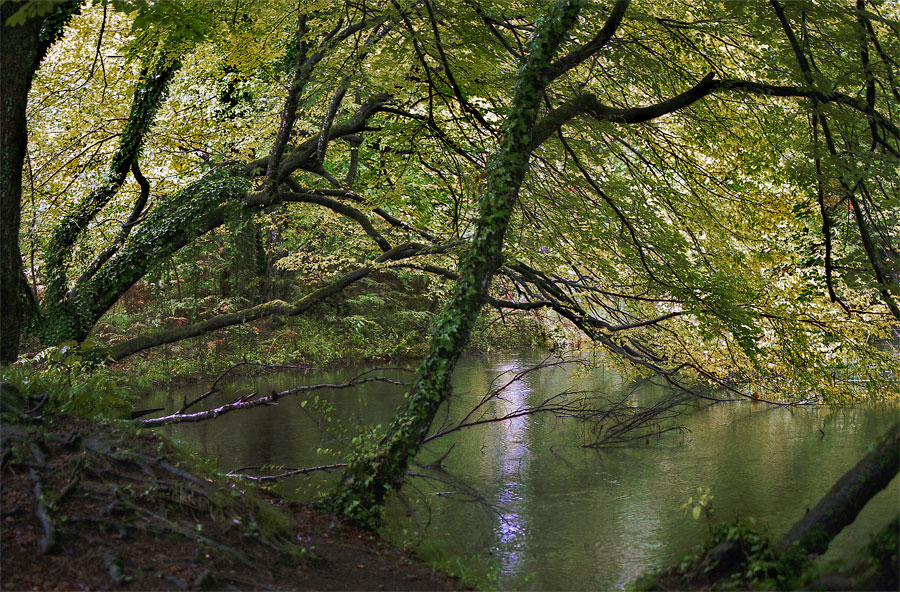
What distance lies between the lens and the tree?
18.4 ft

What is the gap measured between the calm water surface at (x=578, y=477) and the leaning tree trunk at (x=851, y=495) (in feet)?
6.79

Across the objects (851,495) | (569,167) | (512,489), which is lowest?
(851,495)

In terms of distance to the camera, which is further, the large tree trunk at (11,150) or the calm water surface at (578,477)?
the calm water surface at (578,477)

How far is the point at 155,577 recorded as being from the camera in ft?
10.4

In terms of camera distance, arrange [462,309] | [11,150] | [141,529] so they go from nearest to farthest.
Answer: [141,529] → [462,309] → [11,150]

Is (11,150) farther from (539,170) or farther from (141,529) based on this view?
(539,170)

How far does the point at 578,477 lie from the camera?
25.8 feet

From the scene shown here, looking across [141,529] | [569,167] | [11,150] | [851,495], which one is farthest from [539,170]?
[141,529]

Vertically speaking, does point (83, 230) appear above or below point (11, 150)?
above

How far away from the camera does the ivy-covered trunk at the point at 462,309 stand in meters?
5.23

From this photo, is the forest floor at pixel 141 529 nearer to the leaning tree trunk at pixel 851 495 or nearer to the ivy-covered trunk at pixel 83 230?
the leaning tree trunk at pixel 851 495

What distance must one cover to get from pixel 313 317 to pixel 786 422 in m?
11.2

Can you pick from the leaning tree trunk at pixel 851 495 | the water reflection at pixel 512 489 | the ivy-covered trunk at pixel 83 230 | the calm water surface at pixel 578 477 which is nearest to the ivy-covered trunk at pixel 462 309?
the calm water surface at pixel 578 477

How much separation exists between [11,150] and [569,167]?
217 inches
